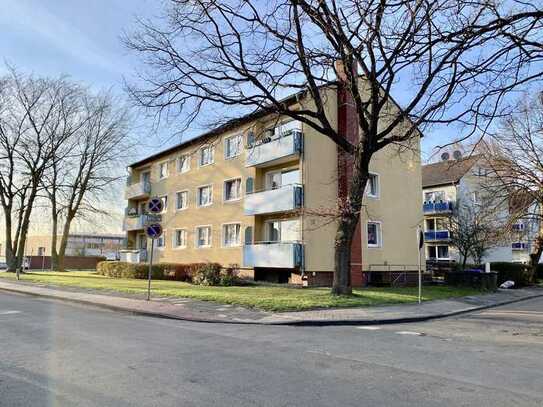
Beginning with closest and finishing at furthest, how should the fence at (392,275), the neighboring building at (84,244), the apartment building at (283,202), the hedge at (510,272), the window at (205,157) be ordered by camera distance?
1. the apartment building at (283,202)
2. the fence at (392,275)
3. the hedge at (510,272)
4. the window at (205,157)
5. the neighboring building at (84,244)

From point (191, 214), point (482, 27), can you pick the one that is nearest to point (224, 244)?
point (191, 214)

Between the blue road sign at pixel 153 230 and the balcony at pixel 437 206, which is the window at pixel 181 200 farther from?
the balcony at pixel 437 206

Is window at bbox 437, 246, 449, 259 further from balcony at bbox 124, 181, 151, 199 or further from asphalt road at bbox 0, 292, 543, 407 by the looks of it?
asphalt road at bbox 0, 292, 543, 407

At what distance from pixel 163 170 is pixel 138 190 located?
3166mm

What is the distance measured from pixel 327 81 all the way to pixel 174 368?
12.9 meters

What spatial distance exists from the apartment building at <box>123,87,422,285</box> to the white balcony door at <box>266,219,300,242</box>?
56 mm

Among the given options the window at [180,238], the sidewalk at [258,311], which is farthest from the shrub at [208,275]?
the window at [180,238]

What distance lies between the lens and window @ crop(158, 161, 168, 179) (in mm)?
36700

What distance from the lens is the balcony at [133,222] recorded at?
37328 millimetres

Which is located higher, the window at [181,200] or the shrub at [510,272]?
the window at [181,200]

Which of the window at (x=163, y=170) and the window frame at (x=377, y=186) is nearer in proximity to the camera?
the window frame at (x=377, y=186)

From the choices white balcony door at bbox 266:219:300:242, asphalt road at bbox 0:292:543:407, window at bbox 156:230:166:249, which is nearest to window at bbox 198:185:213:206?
window at bbox 156:230:166:249

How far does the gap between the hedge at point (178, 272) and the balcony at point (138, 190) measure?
6.84 m

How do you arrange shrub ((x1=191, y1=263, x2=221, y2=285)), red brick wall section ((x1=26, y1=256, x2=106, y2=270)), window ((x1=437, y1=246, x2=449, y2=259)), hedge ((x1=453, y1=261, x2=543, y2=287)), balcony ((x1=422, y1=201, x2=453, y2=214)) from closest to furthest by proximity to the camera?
shrub ((x1=191, y1=263, x2=221, y2=285)) → hedge ((x1=453, y1=261, x2=543, y2=287)) → balcony ((x1=422, y1=201, x2=453, y2=214)) → window ((x1=437, y1=246, x2=449, y2=259)) → red brick wall section ((x1=26, y1=256, x2=106, y2=270))
